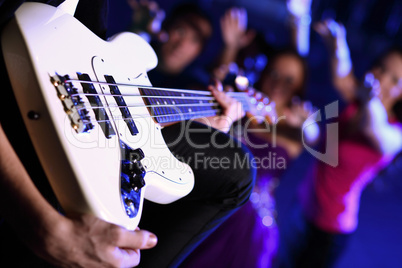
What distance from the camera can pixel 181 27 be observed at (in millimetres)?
2717

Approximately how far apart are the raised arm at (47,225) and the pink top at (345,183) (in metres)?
2.13

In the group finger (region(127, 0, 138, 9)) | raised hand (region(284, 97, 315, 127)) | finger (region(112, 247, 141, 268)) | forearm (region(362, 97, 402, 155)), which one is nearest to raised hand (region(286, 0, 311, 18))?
raised hand (region(284, 97, 315, 127))

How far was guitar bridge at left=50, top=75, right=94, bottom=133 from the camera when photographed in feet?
2.50

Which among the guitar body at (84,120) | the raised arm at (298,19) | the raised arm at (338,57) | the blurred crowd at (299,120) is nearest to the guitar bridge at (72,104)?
the guitar body at (84,120)

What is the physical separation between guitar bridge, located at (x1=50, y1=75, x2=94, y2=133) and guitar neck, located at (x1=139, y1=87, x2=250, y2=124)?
30cm

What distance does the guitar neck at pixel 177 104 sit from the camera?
3.76 ft

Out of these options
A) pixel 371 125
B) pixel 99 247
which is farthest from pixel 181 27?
pixel 99 247

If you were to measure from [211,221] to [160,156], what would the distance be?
0.40m

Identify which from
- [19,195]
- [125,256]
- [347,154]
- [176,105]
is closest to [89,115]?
[19,195]

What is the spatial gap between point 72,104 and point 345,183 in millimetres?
2246

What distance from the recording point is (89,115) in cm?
83

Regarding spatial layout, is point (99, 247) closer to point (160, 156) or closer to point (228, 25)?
point (160, 156)

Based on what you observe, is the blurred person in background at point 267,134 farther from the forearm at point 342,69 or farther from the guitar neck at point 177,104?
the guitar neck at point 177,104

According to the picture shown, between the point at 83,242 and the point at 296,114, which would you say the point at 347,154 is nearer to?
the point at 296,114
